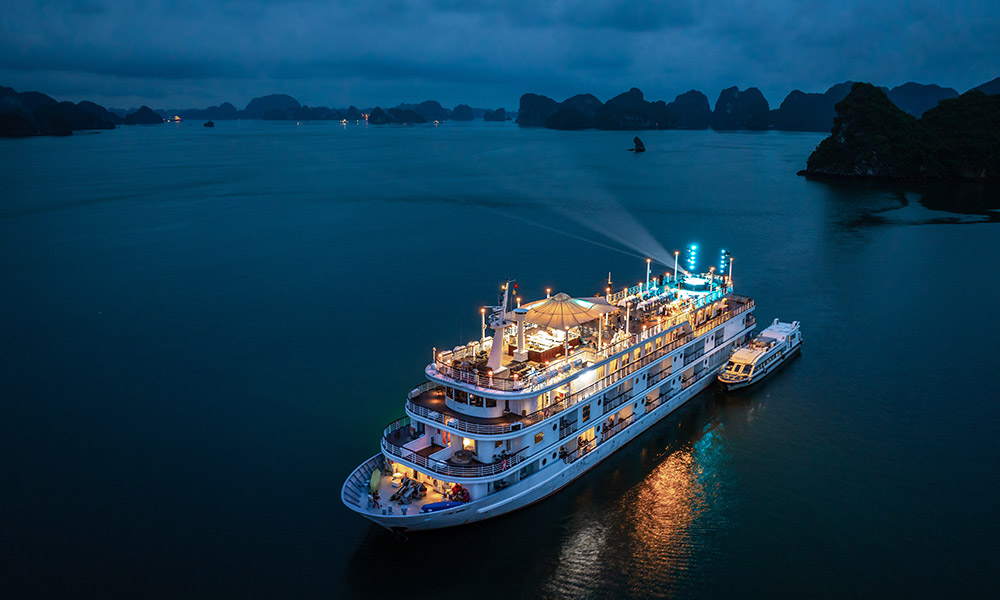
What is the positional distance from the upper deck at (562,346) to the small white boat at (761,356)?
327cm

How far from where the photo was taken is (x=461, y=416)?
27.0 meters

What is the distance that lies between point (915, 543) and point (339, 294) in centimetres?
4543

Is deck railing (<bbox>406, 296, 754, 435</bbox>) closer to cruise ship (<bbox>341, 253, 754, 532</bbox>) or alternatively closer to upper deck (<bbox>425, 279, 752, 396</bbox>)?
cruise ship (<bbox>341, 253, 754, 532</bbox>)

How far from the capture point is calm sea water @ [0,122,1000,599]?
24.3 meters

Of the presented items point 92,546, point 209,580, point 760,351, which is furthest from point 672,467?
point 92,546

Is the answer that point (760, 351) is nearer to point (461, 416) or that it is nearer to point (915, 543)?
point (915, 543)

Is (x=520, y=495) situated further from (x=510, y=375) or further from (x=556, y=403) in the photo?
(x=510, y=375)

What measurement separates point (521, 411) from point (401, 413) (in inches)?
429

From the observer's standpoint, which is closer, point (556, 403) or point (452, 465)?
point (452, 465)

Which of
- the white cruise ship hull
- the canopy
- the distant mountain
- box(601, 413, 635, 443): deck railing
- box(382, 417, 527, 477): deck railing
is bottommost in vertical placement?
the white cruise ship hull

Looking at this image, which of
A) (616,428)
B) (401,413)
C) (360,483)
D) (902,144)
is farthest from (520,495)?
(902,144)

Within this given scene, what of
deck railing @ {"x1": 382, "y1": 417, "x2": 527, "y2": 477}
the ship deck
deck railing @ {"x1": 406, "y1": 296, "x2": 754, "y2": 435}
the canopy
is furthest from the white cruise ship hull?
the canopy

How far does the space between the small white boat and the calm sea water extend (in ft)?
4.34

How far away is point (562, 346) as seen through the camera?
30.7m
